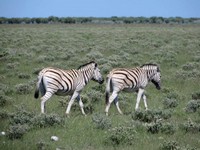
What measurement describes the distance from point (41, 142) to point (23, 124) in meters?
1.96

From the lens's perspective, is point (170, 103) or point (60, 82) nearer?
point (60, 82)

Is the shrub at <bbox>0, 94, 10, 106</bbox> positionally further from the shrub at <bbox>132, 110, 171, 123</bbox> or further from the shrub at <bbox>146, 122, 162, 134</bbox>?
the shrub at <bbox>146, 122, 162, 134</bbox>

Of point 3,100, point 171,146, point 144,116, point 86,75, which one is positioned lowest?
point 3,100

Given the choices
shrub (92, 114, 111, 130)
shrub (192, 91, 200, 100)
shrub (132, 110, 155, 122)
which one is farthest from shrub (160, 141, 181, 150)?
shrub (192, 91, 200, 100)

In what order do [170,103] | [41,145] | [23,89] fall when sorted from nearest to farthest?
[41,145], [170,103], [23,89]

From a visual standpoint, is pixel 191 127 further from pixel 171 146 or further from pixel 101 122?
pixel 101 122

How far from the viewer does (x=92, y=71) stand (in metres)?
13.6

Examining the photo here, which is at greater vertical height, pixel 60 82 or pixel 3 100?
pixel 60 82

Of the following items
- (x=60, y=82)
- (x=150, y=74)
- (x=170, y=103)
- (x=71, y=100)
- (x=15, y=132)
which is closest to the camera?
(x=15, y=132)

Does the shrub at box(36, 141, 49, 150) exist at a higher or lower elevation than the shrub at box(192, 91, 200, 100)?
higher

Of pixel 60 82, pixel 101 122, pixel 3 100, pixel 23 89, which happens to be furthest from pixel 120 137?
pixel 23 89

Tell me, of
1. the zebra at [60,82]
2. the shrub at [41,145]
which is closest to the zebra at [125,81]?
the zebra at [60,82]

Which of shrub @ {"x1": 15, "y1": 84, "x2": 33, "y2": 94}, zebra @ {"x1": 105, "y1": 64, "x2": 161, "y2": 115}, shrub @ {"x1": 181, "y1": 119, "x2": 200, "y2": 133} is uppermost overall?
zebra @ {"x1": 105, "y1": 64, "x2": 161, "y2": 115}

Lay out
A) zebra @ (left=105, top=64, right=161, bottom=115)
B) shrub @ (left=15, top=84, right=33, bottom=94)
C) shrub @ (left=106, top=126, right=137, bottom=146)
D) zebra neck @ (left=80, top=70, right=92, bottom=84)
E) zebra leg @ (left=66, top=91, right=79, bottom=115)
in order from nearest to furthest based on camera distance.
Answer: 1. shrub @ (left=106, top=126, right=137, bottom=146)
2. zebra leg @ (left=66, top=91, right=79, bottom=115)
3. zebra @ (left=105, top=64, right=161, bottom=115)
4. zebra neck @ (left=80, top=70, right=92, bottom=84)
5. shrub @ (left=15, top=84, right=33, bottom=94)
